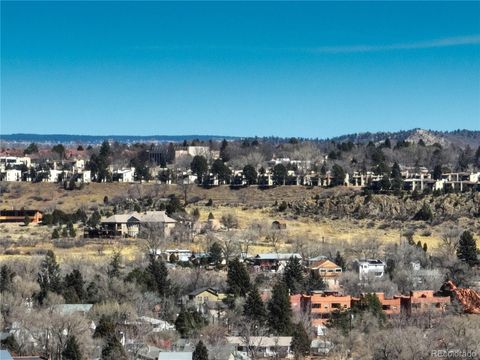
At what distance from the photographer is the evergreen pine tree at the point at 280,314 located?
3012 centimetres

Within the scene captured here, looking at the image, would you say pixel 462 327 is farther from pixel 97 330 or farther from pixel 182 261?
pixel 182 261

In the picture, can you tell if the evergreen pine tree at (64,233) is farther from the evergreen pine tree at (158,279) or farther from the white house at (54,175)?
the white house at (54,175)

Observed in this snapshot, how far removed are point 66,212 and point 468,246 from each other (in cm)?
2545

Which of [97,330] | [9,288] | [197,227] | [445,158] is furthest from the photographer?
[445,158]

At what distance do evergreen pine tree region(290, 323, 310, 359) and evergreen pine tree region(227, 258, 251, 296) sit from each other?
660cm

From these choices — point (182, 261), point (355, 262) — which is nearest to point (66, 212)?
point (182, 261)

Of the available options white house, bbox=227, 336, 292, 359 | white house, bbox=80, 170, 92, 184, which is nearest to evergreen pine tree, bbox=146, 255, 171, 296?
white house, bbox=227, 336, 292, 359

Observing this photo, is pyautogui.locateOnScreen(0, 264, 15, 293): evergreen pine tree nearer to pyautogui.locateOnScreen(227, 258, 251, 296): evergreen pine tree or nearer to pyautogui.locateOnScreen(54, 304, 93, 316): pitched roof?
pyautogui.locateOnScreen(54, 304, 93, 316): pitched roof

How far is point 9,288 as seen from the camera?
34.7 meters

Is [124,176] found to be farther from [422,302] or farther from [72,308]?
[72,308]

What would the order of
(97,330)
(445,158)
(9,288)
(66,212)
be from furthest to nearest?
(445,158) < (66,212) < (9,288) < (97,330)

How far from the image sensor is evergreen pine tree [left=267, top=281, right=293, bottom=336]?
98.8ft

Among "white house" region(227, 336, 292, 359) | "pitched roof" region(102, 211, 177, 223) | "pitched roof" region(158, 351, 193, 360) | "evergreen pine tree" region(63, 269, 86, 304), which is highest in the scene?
"pitched roof" region(102, 211, 177, 223)

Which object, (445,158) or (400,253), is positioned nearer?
(400,253)
